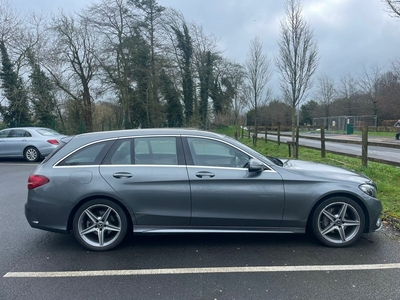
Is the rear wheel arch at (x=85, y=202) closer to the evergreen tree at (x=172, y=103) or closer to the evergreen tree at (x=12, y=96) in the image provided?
the evergreen tree at (x=12, y=96)

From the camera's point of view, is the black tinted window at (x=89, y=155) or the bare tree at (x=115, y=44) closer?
the black tinted window at (x=89, y=155)

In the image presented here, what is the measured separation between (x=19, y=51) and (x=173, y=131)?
2424 cm

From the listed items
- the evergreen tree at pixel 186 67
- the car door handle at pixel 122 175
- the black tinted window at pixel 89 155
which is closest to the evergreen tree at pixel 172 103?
the evergreen tree at pixel 186 67

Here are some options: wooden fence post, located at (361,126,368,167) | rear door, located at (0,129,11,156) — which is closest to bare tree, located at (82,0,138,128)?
rear door, located at (0,129,11,156)

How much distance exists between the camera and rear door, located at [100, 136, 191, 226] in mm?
3926

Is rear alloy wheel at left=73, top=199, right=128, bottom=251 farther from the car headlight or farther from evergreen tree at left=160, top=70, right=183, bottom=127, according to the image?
evergreen tree at left=160, top=70, right=183, bottom=127

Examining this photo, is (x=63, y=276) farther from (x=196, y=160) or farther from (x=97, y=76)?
(x=97, y=76)

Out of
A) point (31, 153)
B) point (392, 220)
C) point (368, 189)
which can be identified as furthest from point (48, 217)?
point (31, 153)

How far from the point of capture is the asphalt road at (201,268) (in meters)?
3.03

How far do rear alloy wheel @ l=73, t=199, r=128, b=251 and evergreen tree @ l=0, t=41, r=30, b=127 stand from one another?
74.1 ft

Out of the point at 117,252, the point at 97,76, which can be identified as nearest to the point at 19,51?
the point at 97,76

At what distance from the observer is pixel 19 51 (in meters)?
23.3

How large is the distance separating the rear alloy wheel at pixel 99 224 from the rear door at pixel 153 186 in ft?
0.71

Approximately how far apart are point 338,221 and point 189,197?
76.7 inches
